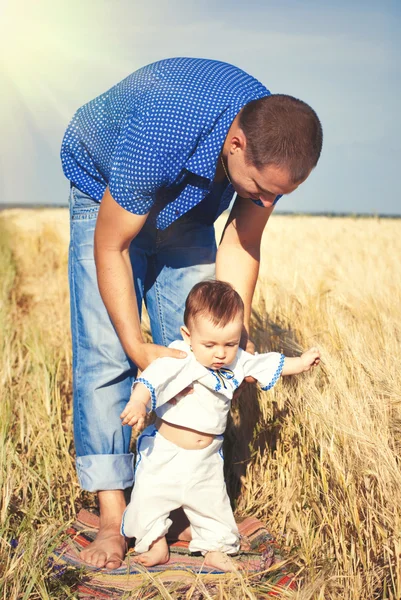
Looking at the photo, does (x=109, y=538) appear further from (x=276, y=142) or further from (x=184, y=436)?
(x=276, y=142)

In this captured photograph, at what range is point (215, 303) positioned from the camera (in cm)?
196

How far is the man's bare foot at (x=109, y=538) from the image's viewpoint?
204cm

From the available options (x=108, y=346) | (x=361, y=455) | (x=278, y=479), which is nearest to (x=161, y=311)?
(x=108, y=346)

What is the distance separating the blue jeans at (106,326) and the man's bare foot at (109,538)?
5 cm

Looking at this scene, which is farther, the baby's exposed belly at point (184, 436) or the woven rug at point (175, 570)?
the baby's exposed belly at point (184, 436)

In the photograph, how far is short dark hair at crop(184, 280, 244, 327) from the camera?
195 centimetres

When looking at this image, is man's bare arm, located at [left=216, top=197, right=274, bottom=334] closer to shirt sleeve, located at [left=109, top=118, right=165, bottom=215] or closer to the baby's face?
the baby's face

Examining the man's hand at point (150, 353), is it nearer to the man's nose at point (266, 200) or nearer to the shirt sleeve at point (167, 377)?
the shirt sleeve at point (167, 377)

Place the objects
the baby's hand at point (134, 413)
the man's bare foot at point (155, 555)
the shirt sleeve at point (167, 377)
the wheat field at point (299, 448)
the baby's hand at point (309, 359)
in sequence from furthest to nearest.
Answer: the baby's hand at point (309, 359) → the man's bare foot at point (155, 555) → the shirt sleeve at point (167, 377) → the baby's hand at point (134, 413) → the wheat field at point (299, 448)

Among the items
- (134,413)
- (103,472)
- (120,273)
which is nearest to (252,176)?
(120,273)

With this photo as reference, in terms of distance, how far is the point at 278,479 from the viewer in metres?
2.30

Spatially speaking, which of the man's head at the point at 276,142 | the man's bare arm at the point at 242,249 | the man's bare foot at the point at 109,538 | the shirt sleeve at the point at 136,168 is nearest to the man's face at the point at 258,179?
the man's head at the point at 276,142

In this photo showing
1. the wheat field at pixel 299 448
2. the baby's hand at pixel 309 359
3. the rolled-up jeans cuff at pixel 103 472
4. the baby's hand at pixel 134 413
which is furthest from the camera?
the rolled-up jeans cuff at pixel 103 472

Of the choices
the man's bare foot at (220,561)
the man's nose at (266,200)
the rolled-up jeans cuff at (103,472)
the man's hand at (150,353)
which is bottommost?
the man's bare foot at (220,561)
